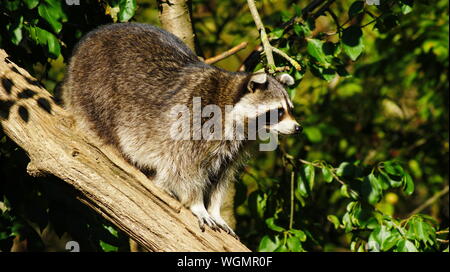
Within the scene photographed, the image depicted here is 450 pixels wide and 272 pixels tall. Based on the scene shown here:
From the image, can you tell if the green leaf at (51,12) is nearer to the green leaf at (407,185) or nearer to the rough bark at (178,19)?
the rough bark at (178,19)

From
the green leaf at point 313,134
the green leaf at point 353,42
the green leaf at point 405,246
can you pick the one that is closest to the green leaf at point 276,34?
the green leaf at point 353,42

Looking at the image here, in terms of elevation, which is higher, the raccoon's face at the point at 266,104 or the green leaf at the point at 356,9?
the green leaf at the point at 356,9

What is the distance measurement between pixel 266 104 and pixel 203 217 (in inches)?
34.3

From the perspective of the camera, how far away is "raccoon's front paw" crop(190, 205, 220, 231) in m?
4.09

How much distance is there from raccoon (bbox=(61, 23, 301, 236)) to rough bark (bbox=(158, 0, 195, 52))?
7.1 inches

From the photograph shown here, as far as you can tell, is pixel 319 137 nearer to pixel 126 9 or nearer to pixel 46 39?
pixel 126 9

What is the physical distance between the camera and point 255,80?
4.10m

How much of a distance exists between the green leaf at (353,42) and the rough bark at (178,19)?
1.23 m

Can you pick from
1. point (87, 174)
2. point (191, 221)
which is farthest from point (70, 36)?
point (191, 221)

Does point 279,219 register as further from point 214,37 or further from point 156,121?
point 214,37

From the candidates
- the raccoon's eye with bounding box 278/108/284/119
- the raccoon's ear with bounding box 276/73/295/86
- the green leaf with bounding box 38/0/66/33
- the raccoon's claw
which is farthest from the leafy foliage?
the raccoon's claw

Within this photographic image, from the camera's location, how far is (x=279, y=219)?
5.03 metres

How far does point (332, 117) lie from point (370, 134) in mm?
557

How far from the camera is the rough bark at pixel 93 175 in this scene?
3.77 m
